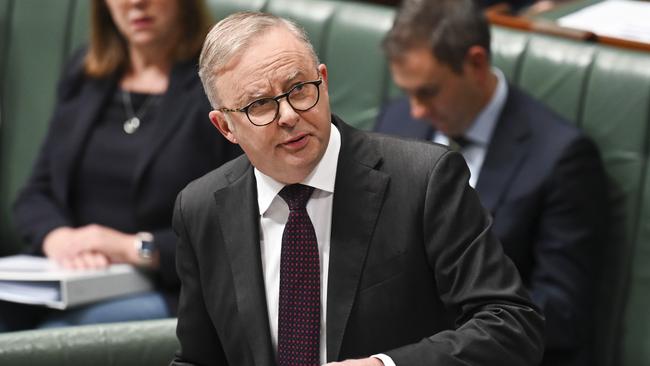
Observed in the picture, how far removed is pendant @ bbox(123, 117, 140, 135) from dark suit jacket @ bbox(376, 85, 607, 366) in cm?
83

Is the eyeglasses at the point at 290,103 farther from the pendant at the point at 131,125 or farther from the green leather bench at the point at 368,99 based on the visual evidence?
the pendant at the point at 131,125

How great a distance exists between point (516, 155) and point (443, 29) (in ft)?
1.03

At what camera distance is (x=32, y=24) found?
3121mm

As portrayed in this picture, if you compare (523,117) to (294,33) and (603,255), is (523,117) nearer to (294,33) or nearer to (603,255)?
(603,255)

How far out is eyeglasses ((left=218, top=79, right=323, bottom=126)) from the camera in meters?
1.47

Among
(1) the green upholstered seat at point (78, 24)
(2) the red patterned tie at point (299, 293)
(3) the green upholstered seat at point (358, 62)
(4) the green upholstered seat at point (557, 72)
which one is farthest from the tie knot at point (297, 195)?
(1) the green upholstered seat at point (78, 24)

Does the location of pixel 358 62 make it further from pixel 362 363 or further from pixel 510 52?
pixel 362 363

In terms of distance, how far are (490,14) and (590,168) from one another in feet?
2.24

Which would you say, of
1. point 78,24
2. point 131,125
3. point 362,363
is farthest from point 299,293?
point 78,24

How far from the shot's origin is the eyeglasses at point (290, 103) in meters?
1.47

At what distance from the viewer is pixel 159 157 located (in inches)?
103

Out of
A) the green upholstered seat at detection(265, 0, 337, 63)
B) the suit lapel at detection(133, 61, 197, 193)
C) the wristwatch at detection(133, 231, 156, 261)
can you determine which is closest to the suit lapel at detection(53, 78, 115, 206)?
the suit lapel at detection(133, 61, 197, 193)

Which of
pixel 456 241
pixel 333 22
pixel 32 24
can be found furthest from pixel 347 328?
pixel 32 24

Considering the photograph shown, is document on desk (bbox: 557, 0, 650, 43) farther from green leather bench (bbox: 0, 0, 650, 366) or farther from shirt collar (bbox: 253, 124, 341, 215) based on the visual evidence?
shirt collar (bbox: 253, 124, 341, 215)
